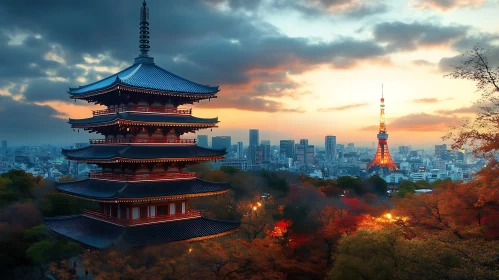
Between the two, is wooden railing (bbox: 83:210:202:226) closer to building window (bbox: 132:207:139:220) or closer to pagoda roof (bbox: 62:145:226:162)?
building window (bbox: 132:207:139:220)

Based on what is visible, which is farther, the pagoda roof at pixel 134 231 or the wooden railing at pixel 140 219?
the wooden railing at pixel 140 219

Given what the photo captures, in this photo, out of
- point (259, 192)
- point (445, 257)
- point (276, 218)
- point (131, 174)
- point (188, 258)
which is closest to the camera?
point (445, 257)

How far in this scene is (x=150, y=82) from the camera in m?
21.1

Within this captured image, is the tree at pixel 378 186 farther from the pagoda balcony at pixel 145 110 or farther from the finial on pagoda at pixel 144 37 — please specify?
the finial on pagoda at pixel 144 37

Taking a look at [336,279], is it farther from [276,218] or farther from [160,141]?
[276,218]

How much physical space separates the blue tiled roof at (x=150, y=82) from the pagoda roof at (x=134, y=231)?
268 inches

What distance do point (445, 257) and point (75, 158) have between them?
18516mm

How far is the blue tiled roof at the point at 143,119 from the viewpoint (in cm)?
1972

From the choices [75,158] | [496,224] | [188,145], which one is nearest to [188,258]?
[188,145]

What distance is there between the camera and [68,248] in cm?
2041

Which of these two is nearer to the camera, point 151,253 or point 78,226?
point 151,253

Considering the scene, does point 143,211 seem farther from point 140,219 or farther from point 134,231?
point 134,231

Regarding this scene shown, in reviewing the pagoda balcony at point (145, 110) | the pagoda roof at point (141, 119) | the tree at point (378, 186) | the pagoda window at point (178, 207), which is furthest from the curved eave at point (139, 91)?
the tree at point (378, 186)

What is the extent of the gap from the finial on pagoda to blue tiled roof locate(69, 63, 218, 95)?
395 millimetres
